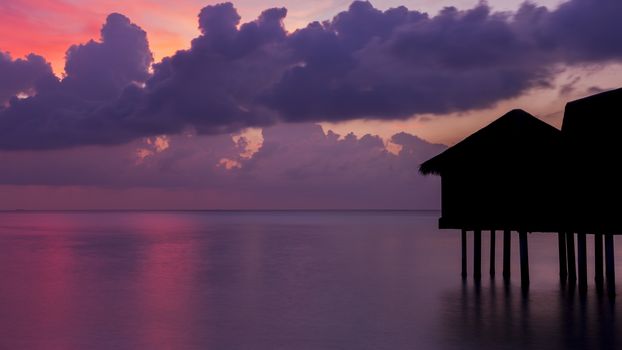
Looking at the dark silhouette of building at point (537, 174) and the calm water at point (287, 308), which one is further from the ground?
the dark silhouette of building at point (537, 174)

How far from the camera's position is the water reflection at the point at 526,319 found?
15.6 metres

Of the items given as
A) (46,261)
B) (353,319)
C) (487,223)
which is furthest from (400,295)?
(46,261)

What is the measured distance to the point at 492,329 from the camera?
1720 cm

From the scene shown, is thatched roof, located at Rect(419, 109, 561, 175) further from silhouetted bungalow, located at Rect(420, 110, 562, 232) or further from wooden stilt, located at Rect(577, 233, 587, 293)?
wooden stilt, located at Rect(577, 233, 587, 293)

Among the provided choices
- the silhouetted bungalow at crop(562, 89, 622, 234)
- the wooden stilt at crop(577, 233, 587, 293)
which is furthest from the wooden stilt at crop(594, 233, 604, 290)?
the silhouetted bungalow at crop(562, 89, 622, 234)

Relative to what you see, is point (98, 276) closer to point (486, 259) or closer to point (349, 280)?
point (349, 280)

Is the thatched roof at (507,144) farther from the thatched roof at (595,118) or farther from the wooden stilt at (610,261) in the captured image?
the wooden stilt at (610,261)

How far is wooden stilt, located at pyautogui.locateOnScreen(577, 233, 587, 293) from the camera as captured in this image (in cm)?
2172

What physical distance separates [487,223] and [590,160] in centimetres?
396

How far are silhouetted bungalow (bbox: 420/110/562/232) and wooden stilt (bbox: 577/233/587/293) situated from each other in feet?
3.96

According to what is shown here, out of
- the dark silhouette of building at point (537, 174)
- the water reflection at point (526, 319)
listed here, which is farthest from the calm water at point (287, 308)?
the dark silhouette of building at point (537, 174)

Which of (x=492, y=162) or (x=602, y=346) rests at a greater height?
(x=492, y=162)

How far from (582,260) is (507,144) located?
426cm

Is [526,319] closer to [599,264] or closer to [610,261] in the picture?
[610,261]
